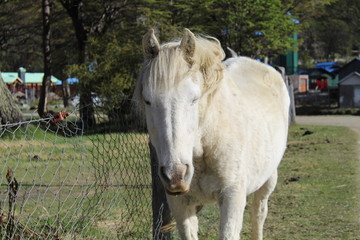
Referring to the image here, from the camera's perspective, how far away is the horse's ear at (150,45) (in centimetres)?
327

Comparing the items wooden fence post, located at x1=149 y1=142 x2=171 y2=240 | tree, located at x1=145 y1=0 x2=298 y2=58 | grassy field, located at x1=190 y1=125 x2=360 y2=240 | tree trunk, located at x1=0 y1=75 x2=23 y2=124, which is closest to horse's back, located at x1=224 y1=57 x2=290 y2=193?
wooden fence post, located at x1=149 y1=142 x2=171 y2=240

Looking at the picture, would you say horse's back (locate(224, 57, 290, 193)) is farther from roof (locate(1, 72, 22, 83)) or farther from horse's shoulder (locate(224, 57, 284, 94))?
roof (locate(1, 72, 22, 83))

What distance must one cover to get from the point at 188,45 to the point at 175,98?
0.40 meters

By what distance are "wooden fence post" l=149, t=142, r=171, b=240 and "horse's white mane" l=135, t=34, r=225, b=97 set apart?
5.01 ft

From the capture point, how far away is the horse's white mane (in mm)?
3137

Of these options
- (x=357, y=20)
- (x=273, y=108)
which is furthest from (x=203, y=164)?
(x=357, y=20)

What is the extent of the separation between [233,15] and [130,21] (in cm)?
487

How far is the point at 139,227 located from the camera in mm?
5133

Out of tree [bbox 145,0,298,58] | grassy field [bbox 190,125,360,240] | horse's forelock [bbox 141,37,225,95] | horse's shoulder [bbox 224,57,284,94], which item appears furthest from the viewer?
tree [bbox 145,0,298,58]

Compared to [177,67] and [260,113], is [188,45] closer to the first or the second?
[177,67]

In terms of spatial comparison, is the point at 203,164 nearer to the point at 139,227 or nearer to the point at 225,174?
the point at 225,174

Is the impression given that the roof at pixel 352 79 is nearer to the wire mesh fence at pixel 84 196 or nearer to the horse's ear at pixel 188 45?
the wire mesh fence at pixel 84 196

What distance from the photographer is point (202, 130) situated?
3459mm

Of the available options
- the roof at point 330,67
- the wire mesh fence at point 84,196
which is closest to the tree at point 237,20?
the wire mesh fence at point 84,196
